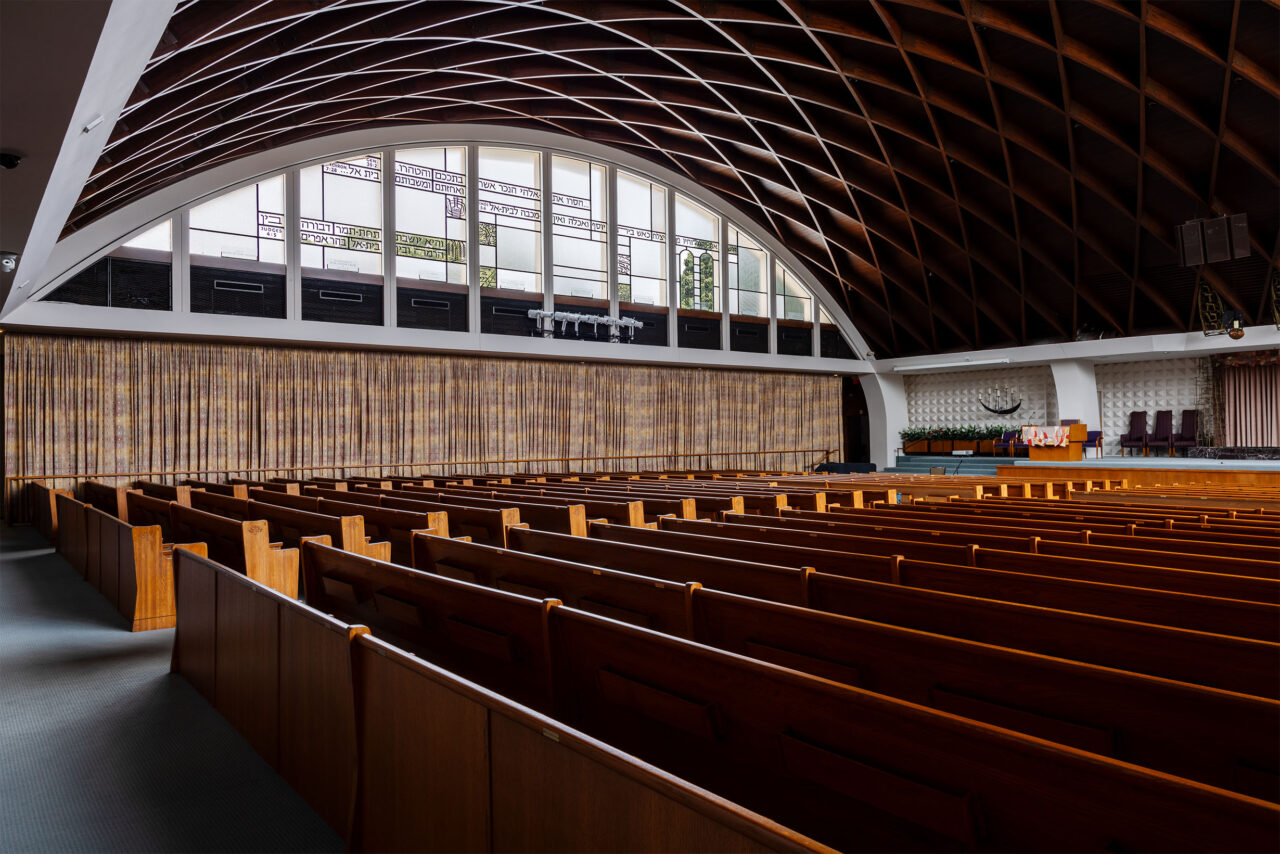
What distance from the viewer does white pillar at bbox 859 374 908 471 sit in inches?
926

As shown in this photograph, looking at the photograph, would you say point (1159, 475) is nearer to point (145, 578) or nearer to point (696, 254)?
point (696, 254)

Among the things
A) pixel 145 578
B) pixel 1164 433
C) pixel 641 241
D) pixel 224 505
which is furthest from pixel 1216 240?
pixel 145 578

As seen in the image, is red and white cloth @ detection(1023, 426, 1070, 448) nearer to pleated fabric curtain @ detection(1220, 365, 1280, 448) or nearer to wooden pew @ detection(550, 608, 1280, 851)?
pleated fabric curtain @ detection(1220, 365, 1280, 448)

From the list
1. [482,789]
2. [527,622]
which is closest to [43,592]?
[527,622]

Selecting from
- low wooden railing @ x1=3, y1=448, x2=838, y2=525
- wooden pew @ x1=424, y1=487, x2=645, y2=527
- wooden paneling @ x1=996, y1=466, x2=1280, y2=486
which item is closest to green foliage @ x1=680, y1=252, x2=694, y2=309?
low wooden railing @ x1=3, y1=448, x2=838, y2=525

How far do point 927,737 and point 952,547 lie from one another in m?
2.32

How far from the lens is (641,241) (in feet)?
63.3

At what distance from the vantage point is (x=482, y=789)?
5.12 feet

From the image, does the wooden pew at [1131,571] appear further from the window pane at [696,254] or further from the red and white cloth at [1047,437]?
the window pane at [696,254]

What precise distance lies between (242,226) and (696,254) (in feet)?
36.5

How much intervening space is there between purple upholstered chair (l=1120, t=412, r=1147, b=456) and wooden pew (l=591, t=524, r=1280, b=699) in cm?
2085

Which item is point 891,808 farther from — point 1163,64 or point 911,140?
point 911,140

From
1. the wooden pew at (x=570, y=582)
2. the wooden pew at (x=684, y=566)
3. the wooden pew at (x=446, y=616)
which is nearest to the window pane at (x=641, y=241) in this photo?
the wooden pew at (x=684, y=566)

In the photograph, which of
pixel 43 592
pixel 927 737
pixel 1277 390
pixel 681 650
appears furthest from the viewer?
pixel 1277 390
